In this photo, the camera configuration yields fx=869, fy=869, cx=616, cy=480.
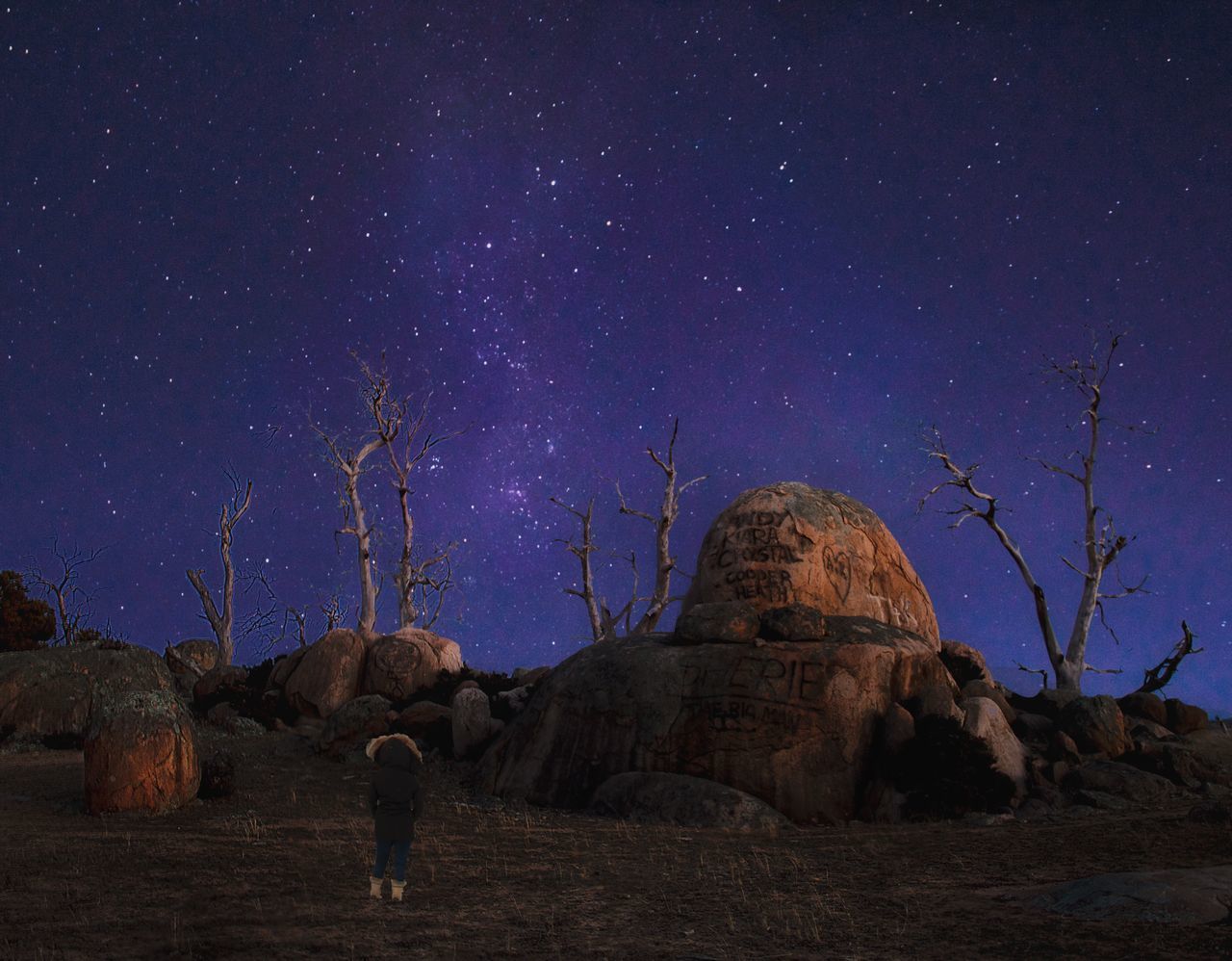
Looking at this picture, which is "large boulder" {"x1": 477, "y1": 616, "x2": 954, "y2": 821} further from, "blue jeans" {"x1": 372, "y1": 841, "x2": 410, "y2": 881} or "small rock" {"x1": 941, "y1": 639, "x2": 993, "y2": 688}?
"blue jeans" {"x1": 372, "y1": 841, "x2": 410, "y2": 881}

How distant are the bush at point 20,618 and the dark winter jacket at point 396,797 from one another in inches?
1022

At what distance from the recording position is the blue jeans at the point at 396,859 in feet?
24.2

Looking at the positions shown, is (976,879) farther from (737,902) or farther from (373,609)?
(373,609)

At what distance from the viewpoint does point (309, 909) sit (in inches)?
282

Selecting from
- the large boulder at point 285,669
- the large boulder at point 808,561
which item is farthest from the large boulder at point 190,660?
the large boulder at point 808,561

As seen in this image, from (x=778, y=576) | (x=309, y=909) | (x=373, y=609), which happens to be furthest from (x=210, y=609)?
(x=309, y=909)

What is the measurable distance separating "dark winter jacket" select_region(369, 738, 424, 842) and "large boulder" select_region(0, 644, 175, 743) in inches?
595

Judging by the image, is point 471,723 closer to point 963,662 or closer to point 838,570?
point 838,570

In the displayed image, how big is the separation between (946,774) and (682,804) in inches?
162

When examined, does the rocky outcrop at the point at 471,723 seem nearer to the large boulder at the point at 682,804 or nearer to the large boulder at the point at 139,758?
the large boulder at the point at 682,804

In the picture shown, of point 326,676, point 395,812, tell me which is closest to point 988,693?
point 395,812

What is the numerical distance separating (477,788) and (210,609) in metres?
24.0

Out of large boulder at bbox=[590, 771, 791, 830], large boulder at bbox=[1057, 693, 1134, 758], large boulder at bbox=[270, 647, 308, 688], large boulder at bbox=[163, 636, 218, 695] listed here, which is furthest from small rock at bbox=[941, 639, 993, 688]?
large boulder at bbox=[163, 636, 218, 695]

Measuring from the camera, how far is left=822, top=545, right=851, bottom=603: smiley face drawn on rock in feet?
62.7
